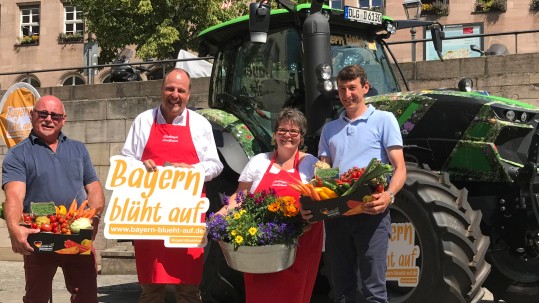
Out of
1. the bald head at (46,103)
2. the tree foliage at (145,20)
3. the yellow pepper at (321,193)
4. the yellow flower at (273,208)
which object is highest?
the tree foliage at (145,20)

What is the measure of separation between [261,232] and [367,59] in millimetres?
2992

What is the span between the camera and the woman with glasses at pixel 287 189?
14.8 feet

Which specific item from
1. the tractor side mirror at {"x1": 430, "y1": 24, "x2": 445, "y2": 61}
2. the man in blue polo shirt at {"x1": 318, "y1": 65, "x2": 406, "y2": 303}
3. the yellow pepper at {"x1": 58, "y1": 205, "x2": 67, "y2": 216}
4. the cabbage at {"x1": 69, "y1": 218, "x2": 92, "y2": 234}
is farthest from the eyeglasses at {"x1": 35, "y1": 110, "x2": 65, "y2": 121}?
the tractor side mirror at {"x1": 430, "y1": 24, "x2": 445, "y2": 61}

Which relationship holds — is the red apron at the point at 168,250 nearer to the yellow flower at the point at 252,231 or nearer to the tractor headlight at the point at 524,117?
the yellow flower at the point at 252,231

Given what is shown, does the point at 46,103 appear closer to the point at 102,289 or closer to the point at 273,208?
the point at 273,208

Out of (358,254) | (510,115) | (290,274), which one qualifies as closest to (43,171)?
(290,274)

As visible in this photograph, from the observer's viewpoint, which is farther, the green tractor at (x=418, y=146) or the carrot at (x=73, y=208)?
the green tractor at (x=418, y=146)

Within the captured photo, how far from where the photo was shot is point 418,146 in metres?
6.18

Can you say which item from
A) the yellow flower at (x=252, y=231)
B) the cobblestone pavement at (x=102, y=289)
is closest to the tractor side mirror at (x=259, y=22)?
the yellow flower at (x=252, y=231)

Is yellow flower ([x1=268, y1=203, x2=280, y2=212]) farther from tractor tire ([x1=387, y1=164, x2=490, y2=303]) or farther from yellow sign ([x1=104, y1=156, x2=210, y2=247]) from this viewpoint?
tractor tire ([x1=387, y1=164, x2=490, y2=303])

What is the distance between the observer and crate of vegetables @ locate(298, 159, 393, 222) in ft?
13.6

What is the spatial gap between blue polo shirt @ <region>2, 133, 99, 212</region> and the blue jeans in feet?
5.21

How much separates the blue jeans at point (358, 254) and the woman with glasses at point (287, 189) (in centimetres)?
12

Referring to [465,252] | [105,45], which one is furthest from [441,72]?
[105,45]
